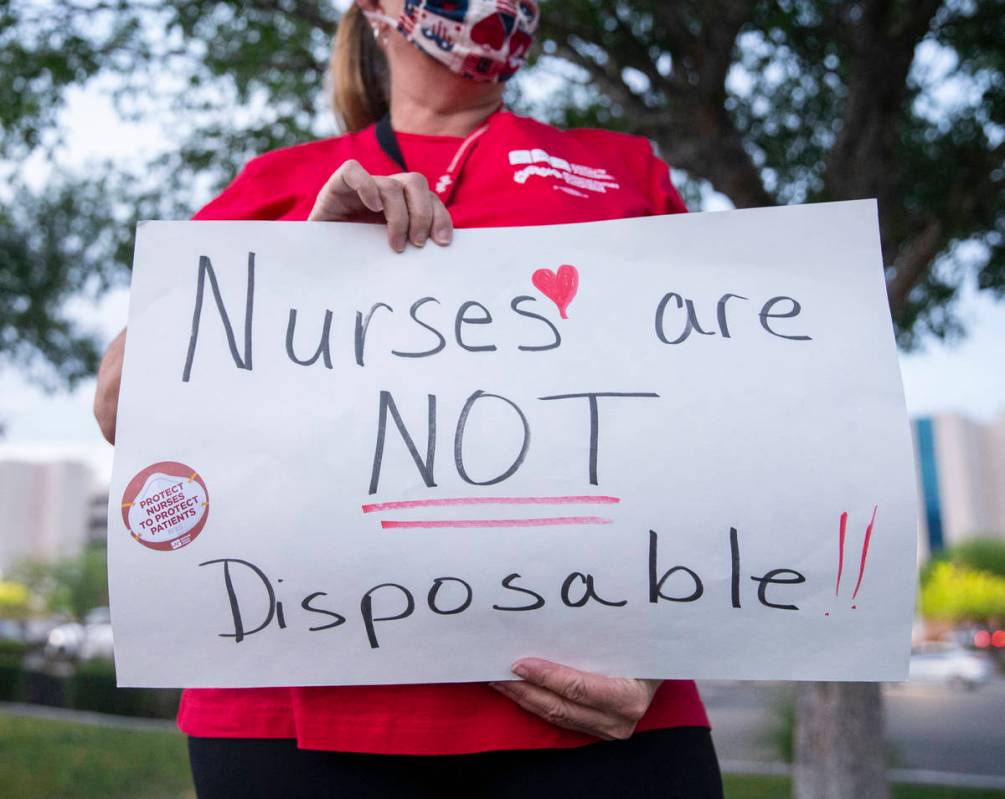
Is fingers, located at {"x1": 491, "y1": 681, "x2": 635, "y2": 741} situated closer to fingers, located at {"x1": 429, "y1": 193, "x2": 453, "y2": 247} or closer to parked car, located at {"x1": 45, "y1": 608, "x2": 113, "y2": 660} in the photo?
fingers, located at {"x1": 429, "y1": 193, "x2": 453, "y2": 247}

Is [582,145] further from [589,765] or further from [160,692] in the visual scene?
[160,692]

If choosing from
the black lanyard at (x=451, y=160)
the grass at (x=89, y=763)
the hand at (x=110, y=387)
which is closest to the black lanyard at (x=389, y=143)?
the black lanyard at (x=451, y=160)

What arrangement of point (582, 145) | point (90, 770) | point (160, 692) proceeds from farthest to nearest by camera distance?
1. point (160, 692)
2. point (90, 770)
3. point (582, 145)

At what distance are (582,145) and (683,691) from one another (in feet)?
2.77

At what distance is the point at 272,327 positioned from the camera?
3.97ft

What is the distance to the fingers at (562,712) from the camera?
3.55ft

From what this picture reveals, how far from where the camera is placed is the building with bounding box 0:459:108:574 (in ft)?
297

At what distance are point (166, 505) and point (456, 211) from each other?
57cm

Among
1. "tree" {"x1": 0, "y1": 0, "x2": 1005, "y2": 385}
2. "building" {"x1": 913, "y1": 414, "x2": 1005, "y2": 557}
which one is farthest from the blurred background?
"building" {"x1": 913, "y1": 414, "x2": 1005, "y2": 557}

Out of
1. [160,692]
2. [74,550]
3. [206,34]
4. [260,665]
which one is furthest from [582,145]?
[74,550]

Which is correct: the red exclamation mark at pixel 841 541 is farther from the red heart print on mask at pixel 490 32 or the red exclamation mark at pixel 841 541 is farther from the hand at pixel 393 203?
the red heart print on mask at pixel 490 32

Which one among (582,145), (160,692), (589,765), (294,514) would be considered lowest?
(160,692)

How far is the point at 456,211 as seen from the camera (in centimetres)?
132

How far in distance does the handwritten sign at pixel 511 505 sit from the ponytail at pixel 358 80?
770 mm
